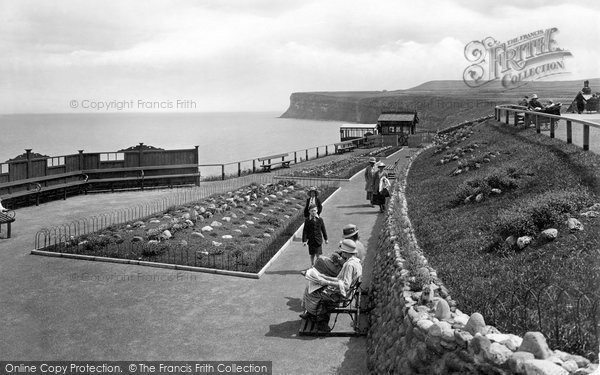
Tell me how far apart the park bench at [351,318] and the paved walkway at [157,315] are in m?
0.15

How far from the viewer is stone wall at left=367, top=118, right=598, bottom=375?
208 inches

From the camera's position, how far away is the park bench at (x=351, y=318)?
32.9ft

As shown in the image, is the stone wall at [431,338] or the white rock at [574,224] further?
the white rock at [574,224]

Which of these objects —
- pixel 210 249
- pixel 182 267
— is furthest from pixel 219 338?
pixel 210 249

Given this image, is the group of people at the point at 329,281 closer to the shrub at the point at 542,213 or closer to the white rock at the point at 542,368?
the shrub at the point at 542,213

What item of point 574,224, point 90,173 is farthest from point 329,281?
Result: point 90,173

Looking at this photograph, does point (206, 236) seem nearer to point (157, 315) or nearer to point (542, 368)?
point (157, 315)

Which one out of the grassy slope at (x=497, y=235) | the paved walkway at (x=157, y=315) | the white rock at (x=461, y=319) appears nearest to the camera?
the white rock at (x=461, y=319)

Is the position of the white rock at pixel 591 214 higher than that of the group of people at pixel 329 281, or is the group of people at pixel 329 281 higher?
the white rock at pixel 591 214

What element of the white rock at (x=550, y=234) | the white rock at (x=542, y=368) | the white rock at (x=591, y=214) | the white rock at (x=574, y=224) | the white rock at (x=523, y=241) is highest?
the white rock at (x=591, y=214)

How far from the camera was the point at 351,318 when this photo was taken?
10.6 meters

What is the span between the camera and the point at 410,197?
2009 centimetres

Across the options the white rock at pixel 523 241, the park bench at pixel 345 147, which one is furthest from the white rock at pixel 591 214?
the park bench at pixel 345 147

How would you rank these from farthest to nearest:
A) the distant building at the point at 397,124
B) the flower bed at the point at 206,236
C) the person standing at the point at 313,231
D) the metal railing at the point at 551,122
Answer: the distant building at the point at 397,124
the metal railing at the point at 551,122
the flower bed at the point at 206,236
the person standing at the point at 313,231
